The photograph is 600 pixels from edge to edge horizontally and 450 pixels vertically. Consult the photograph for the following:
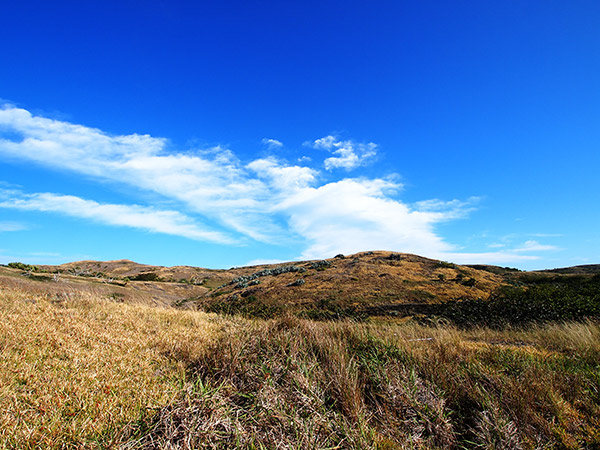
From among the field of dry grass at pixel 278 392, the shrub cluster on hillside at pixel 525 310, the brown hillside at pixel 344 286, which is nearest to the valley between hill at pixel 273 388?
the field of dry grass at pixel 278 392

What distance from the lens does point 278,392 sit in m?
4.05

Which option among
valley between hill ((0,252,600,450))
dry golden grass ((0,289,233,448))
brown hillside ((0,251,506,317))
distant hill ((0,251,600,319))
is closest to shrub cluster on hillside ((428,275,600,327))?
distant hill ((0,251,600,319))

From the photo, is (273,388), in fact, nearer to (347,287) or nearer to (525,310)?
(525,310)

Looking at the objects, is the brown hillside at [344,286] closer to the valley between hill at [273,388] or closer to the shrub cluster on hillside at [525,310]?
the shrub cluster on hillside at [525,310]

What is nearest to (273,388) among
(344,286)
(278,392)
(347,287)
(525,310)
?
(278,392)

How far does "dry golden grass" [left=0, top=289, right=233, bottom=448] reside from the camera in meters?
3.28

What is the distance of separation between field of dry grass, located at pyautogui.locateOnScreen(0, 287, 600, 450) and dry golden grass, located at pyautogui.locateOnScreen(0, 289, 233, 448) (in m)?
0.02

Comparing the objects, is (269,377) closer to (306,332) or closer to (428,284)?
(306,332)

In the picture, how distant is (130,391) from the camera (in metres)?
4.17

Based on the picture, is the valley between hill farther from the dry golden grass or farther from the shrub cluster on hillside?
the shrub cluster on hillside

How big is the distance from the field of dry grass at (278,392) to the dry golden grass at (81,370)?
22 millimetres

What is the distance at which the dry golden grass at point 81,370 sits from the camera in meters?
3.28

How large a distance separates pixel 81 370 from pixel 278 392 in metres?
3.19

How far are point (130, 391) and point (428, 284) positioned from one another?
25.0 meters
